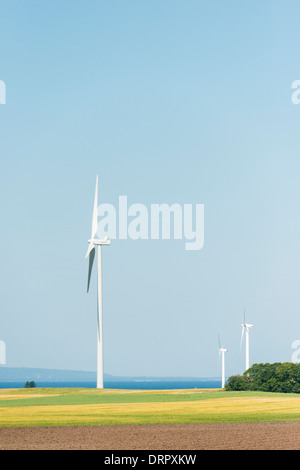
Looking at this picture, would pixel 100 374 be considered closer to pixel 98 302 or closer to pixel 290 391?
pixel 98 302

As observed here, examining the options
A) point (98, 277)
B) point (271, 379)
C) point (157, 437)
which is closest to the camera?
point (157, 437)

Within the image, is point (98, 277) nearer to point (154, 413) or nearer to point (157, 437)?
point (154, 413)

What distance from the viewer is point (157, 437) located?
109 ft

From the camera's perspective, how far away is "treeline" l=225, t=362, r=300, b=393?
79.5 m

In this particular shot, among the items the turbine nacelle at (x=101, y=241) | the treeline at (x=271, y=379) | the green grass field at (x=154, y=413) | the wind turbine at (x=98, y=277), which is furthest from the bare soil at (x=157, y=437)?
the turbine nacelle at (x=101, y=241)

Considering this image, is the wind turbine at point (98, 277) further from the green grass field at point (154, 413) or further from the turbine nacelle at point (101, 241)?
the green grass field at point (154, 413)

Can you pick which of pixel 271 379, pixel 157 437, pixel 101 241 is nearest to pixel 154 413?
pixel 157 437

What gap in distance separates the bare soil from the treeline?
3996 cm

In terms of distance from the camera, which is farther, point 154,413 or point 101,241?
point 101,241

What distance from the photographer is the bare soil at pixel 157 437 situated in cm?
2989

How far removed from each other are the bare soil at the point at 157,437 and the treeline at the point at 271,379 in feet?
131

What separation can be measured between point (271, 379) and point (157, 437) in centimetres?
4943

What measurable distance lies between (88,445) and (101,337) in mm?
52942
